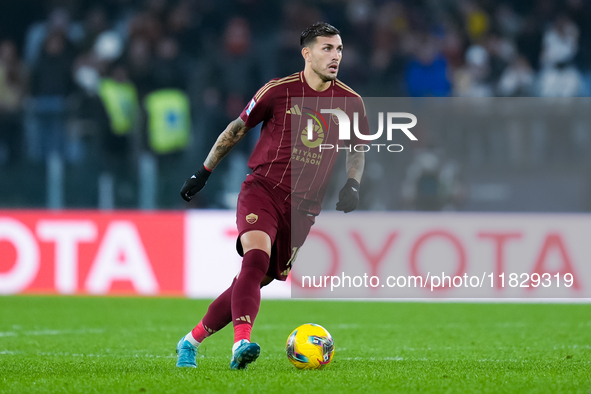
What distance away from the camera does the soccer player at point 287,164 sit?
527 centimetres

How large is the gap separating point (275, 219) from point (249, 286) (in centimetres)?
44

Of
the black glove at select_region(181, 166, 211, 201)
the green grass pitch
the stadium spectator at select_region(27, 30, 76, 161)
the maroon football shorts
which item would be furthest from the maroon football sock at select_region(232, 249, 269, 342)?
the stadium spectator at select_region(27, 30, 76, 161)

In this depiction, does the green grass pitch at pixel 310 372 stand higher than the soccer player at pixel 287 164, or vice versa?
the soccer player at pixel 287 164

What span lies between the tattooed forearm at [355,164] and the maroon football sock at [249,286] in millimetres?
833

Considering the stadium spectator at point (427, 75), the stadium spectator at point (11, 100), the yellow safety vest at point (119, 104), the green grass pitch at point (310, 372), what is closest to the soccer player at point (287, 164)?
the green grass pitch at point (310, 372)

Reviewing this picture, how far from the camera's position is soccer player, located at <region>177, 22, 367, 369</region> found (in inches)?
207

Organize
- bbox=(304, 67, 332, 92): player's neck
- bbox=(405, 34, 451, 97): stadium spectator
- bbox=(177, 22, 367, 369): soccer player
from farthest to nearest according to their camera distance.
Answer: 1. bbox=(405, 34, 451, 97): stadium spectator
2. bbox=(304, 67, 332, 92): player's neck
3. bbox=(177, 22, 367, 369): soccer player

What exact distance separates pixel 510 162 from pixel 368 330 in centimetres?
458

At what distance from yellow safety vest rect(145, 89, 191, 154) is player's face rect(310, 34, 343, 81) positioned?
21.7ft

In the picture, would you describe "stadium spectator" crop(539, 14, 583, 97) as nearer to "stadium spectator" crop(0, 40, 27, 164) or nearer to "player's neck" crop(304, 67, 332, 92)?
"stadium spectator" crop(0, 40, 27, 164)

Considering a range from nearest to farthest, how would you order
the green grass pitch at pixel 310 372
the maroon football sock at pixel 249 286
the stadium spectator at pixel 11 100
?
1. the green grass pitch at pixel 310 372
2. the maroon football sock at pixel 249 286
3. the stadium spectator at pixel 11 100

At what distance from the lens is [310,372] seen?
16.7ft

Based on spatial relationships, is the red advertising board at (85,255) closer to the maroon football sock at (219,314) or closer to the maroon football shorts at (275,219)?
the maroon football sock at (219,314)

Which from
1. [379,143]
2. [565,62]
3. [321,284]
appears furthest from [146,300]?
[565,62]
